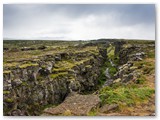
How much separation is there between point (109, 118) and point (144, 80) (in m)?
1.01

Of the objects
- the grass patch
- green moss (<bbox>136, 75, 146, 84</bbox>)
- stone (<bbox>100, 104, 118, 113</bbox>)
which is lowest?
stone (<bbox>100, 104, 118, 113</bbox>)

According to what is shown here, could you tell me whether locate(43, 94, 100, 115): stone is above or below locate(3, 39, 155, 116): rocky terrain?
below

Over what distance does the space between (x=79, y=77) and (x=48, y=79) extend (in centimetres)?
64

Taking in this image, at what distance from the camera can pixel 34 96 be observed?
20.6 feet

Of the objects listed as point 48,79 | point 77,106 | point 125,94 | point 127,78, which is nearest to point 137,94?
point 125,94

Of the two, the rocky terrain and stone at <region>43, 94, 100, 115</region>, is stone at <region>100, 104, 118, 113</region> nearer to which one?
the rocky terrain

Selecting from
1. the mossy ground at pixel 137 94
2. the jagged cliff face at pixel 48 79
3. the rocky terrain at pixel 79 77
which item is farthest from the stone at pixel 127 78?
the jagged cliff face at pixel 48 79

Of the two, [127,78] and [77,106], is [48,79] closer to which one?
[77,106]

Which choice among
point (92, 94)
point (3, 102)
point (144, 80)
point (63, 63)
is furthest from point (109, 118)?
point (3, 102)

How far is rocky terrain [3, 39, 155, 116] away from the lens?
6.18 meters

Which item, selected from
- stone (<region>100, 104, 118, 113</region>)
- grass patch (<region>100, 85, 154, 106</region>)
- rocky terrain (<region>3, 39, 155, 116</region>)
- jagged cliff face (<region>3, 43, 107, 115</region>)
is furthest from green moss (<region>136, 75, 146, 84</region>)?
jagged cliff face (<region>3, 43, 107, 115</region>)

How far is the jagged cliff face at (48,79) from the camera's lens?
623 cm

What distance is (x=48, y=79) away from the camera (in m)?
6.44

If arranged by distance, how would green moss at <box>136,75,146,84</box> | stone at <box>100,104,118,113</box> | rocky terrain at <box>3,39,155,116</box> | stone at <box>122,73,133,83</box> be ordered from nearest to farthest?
stone at <box>100,104,118,113</box>
rocky terrain at <box>3,39,155,116</box>
green moss at <box>136,75,146,84</box>
stone at <box>122,73,133,83</box>
